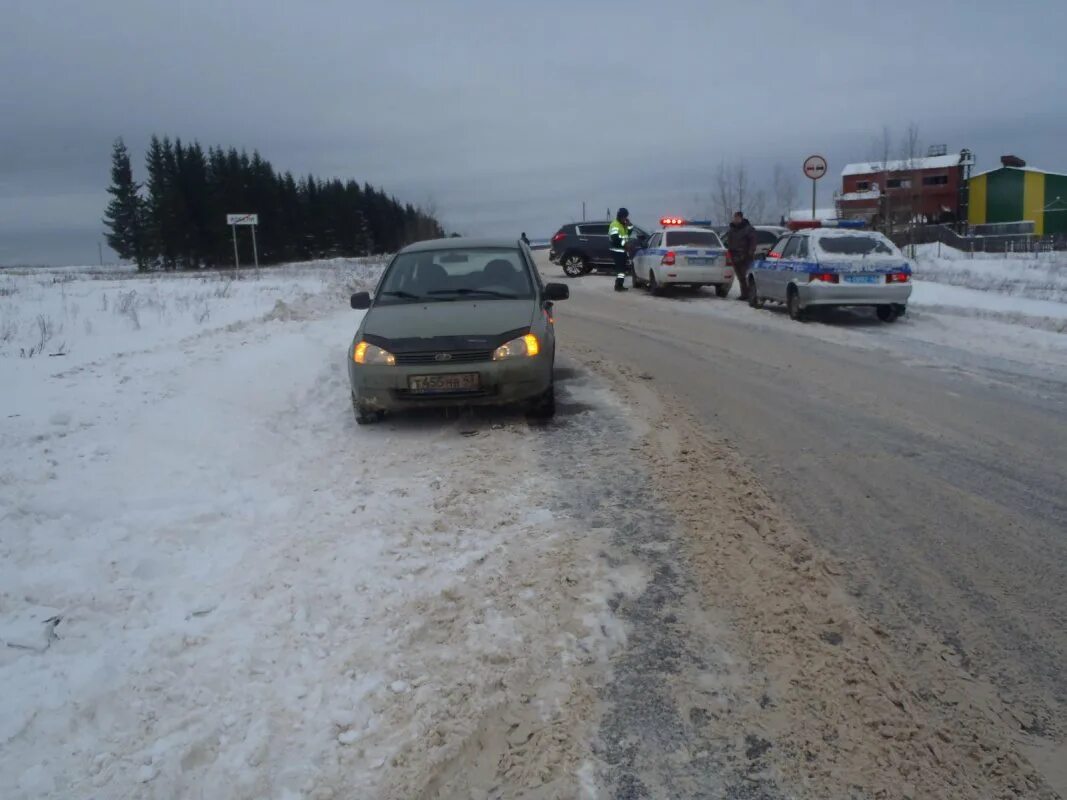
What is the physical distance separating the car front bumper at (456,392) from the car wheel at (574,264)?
20.7 meters

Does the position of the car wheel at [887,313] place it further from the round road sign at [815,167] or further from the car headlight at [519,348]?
the car headlight at [519,348]

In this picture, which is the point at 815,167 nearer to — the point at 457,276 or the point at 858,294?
the point at 858,294

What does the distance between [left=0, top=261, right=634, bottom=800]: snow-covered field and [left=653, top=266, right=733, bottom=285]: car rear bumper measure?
12547 mm

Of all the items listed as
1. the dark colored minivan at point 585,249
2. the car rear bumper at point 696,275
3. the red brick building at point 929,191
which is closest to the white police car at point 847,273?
the car rear bumper at point 696,275

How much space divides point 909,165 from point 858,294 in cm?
4369

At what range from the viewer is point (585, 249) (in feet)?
88.1

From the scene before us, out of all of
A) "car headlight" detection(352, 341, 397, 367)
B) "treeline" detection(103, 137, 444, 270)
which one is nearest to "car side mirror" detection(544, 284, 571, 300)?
"car headlight" detection(352, 341, 397, 367)

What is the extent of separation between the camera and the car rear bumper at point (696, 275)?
18.6 meters

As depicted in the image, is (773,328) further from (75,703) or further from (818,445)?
(75,703)

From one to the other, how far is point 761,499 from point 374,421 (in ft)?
11.6

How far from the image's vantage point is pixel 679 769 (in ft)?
8.68

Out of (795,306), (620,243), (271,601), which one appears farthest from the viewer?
(620,243)

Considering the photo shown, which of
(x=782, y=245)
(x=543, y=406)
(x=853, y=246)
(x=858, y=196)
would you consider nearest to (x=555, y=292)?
(x=543, y=406)

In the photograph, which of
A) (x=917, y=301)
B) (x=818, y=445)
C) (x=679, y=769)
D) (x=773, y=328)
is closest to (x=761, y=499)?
(x=818, y=445)
